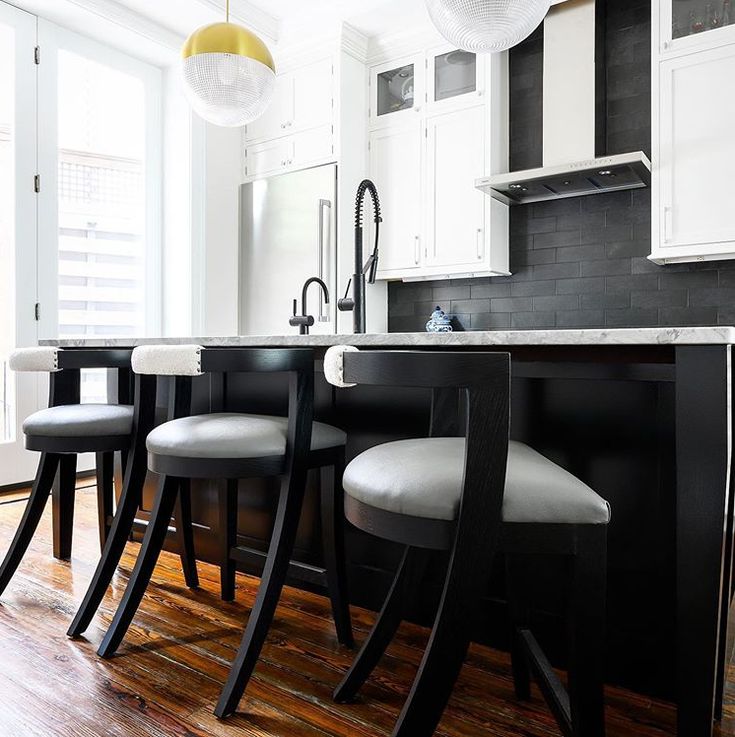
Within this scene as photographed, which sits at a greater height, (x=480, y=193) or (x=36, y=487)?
(x=480, y=193)

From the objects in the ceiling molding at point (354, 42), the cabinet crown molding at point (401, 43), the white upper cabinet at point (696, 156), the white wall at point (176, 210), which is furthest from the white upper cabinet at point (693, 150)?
the white wall at point (176, 210)

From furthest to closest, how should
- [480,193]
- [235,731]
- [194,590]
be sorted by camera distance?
[480,193] → [194,590] → [235,731]

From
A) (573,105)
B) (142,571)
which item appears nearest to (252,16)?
(573,105)

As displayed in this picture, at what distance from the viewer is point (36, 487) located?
2.15 metres

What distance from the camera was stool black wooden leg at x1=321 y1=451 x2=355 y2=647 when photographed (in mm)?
1686

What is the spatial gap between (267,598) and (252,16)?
13.5 feet

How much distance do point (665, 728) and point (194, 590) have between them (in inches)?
56.9

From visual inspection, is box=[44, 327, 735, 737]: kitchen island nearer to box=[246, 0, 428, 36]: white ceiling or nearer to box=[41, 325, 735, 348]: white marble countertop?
box=[41, 325, 735, 348]: white marble countertop

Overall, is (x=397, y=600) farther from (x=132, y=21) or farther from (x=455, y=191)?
(x=132, y=21)

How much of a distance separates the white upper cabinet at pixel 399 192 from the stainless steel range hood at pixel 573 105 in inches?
26.2

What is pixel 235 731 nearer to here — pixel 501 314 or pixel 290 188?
pixel 501 314

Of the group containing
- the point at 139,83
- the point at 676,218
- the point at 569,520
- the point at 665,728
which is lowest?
the point at 665,728

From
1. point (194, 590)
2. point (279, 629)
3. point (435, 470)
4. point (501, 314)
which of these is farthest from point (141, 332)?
point (435, 470)

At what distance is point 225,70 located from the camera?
238cm
